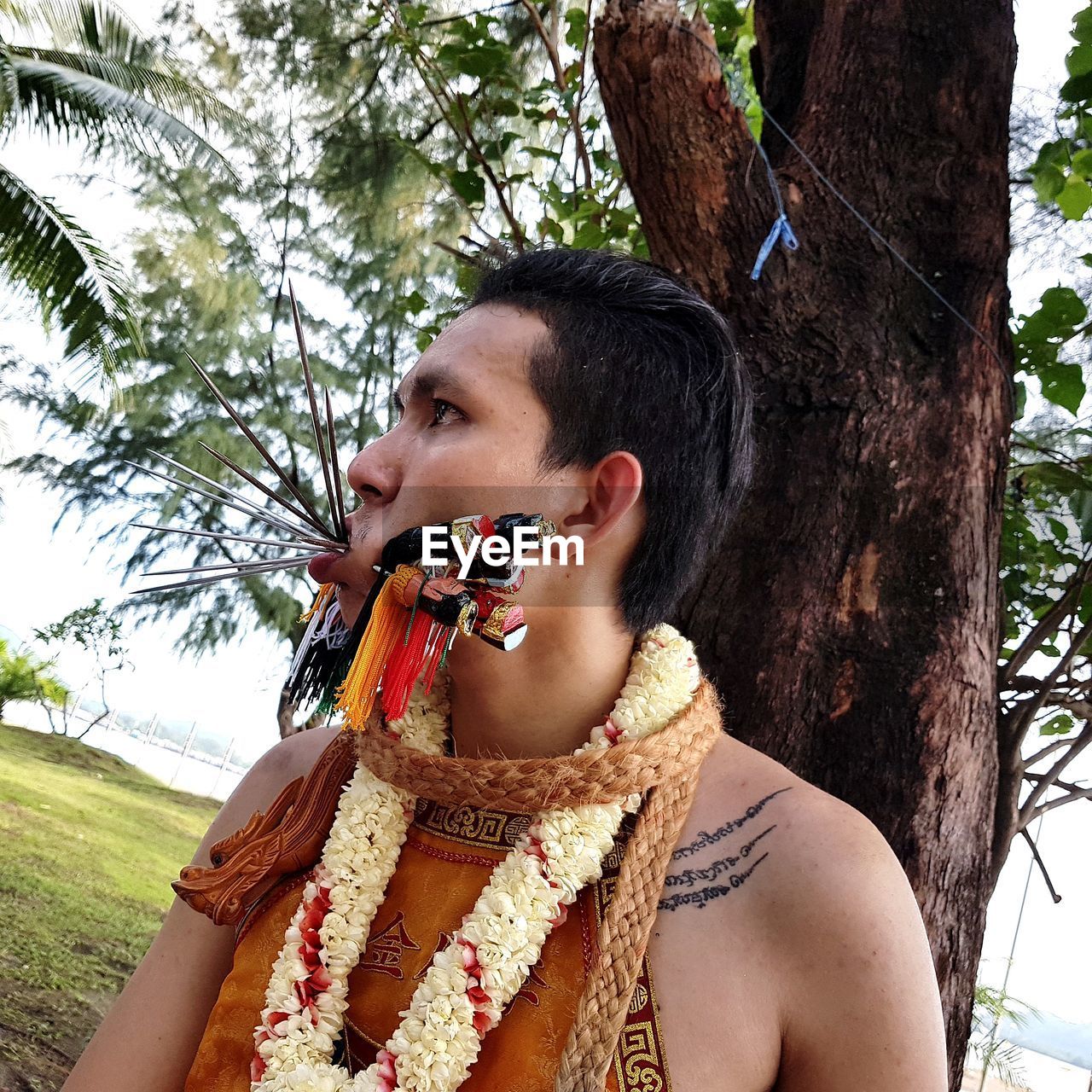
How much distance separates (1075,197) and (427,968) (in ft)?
6.24

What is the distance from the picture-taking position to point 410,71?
8016 millimetres

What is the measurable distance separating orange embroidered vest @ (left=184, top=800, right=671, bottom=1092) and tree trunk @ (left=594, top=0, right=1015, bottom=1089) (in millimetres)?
535

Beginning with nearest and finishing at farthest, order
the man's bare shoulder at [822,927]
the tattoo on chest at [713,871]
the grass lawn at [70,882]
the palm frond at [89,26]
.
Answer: the man's bare shoulder at [822,927] → the tattoo on chest at [713,871] → the grass lawn at [70,882] → the palm frond at [89,26]

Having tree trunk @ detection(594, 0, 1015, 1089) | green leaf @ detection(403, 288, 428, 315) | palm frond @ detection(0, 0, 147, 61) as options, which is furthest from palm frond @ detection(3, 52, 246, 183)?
tree trunk @ detection(594, 0, 1015, 1089)

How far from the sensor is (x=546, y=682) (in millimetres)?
1217

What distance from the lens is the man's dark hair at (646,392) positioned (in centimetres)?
122

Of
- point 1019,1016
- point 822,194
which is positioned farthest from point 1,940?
point 1019,1016

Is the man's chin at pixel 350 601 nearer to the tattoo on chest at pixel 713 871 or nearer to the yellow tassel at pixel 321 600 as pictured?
the yellow tassel at pixel 321 600

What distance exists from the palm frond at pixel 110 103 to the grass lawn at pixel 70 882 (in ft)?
19.2

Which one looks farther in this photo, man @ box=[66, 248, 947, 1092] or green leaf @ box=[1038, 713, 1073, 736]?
green leaf @ box=[1038, 713, 1073, 736]

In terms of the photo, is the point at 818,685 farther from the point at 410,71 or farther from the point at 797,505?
the point at 410,71

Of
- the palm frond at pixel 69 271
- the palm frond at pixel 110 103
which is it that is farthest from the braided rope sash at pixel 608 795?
the palm frond at pixel 110 103

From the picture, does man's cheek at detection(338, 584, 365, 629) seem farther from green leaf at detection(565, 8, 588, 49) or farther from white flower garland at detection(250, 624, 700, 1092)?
green leaf at detection(565, 8, 588, 49)

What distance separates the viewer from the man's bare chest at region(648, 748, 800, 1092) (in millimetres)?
1012
